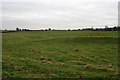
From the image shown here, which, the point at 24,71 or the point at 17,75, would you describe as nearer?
the point at 17,75

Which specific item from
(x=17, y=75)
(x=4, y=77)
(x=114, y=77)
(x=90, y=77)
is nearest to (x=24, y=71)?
(x=17, y=75)

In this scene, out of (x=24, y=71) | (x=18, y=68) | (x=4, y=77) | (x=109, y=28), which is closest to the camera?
(x=4, y=77)

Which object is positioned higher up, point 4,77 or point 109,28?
point 109,28

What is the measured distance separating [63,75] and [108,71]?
507 centimetres

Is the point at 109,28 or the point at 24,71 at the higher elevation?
the point at 109,28

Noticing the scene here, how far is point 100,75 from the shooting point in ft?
38.3

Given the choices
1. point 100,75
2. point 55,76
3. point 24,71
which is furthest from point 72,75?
point 24,71

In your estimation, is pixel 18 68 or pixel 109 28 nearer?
pixel 18 68

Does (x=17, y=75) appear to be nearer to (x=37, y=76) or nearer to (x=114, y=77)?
(x=37, y=76)

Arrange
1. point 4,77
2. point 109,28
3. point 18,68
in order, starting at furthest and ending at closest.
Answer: point 109,28 < point 18,68 < point 4,77

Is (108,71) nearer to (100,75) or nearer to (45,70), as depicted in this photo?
(100,75)

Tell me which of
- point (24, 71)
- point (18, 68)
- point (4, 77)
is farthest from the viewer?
point (18, 68)

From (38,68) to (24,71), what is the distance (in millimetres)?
1662

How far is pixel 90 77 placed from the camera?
1124 cm
